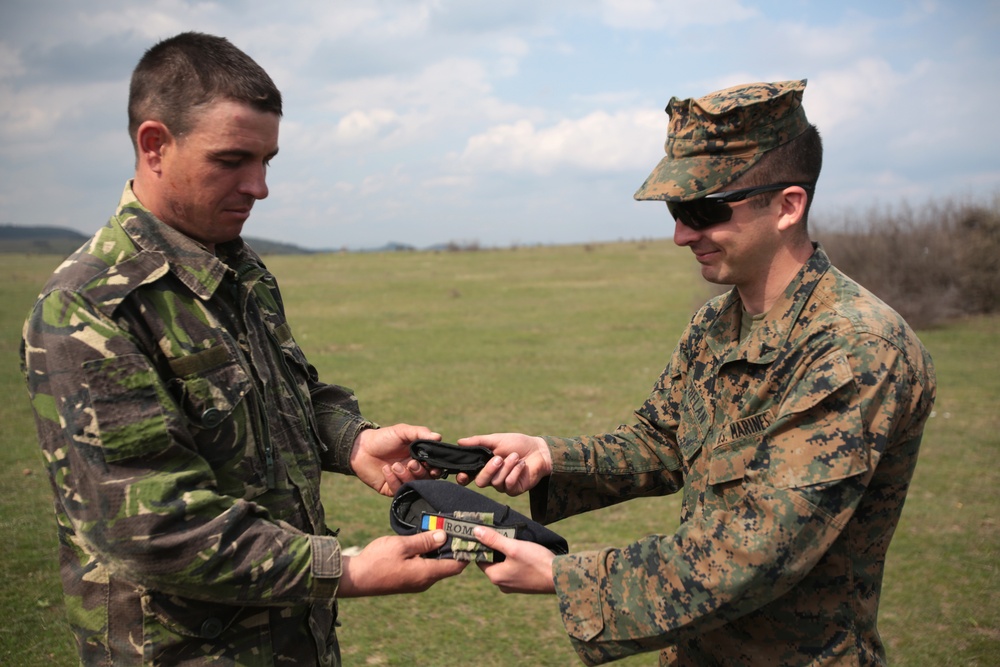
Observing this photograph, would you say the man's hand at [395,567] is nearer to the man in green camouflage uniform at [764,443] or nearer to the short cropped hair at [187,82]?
the man in green camouflage uniform at [764,443]

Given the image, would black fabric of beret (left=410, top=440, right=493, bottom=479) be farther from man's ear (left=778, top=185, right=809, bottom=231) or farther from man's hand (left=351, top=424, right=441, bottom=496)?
man's ear (left=778, top=185, right=809, bottom=231)

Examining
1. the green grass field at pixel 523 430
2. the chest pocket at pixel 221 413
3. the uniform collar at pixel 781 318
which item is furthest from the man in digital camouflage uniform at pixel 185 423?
the green grass field at pixel 523 430

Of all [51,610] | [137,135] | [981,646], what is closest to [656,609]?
[137,135]

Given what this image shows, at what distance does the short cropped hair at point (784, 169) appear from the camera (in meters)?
2.55

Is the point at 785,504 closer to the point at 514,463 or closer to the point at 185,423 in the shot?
the point at 514,463

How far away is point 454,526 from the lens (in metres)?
2.67

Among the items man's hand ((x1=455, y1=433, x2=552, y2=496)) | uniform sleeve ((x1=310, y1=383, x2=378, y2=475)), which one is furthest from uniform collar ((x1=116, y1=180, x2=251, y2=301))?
man's hand ((x1=455, y1=433, x2=552, y2=496))

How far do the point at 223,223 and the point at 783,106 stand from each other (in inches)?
74.8

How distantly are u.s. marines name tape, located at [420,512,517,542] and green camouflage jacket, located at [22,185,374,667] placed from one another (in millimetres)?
405

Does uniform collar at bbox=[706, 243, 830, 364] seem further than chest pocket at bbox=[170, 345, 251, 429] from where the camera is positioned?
Yes

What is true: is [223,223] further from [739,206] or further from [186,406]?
[739,206]

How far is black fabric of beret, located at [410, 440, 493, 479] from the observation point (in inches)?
122

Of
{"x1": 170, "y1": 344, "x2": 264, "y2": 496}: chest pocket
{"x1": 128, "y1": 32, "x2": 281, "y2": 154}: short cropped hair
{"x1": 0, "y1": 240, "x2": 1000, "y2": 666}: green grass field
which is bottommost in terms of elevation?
{"x1": 0, "y1": 240, "x2": 1000, "y2": 666}: green grass field

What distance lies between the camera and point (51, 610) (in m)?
5.36
